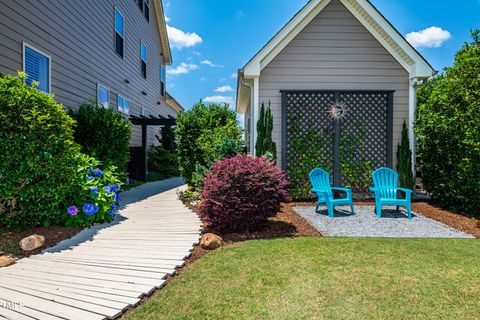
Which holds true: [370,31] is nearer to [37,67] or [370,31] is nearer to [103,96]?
[37,67]

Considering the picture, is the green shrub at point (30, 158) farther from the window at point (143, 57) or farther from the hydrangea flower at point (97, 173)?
the window at point (143, 57)

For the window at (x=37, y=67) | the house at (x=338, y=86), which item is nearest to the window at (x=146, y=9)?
the window at (x=37, y=67)

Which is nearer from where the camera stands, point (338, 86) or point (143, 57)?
point (338, 86)

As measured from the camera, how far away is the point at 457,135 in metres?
6.40

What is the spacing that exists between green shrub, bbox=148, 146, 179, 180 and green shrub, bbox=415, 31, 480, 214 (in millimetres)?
11815

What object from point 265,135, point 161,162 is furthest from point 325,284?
point 161,162

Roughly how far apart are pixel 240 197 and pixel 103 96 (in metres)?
7.92

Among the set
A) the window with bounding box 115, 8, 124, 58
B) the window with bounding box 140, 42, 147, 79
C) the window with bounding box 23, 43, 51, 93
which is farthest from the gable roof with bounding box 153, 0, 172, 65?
the window with bounding box 23, 43, 51, 93

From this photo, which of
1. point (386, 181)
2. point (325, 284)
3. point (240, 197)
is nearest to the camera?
point (325, 284)

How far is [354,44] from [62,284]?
330 inches

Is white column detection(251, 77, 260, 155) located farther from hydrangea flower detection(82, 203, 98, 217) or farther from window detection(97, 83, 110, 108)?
window detection(97, 83, 110, 108)

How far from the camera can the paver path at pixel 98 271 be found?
8.59 feet

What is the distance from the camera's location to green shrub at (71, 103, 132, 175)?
7.82 m

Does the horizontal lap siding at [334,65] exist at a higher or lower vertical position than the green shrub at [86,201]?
higher
